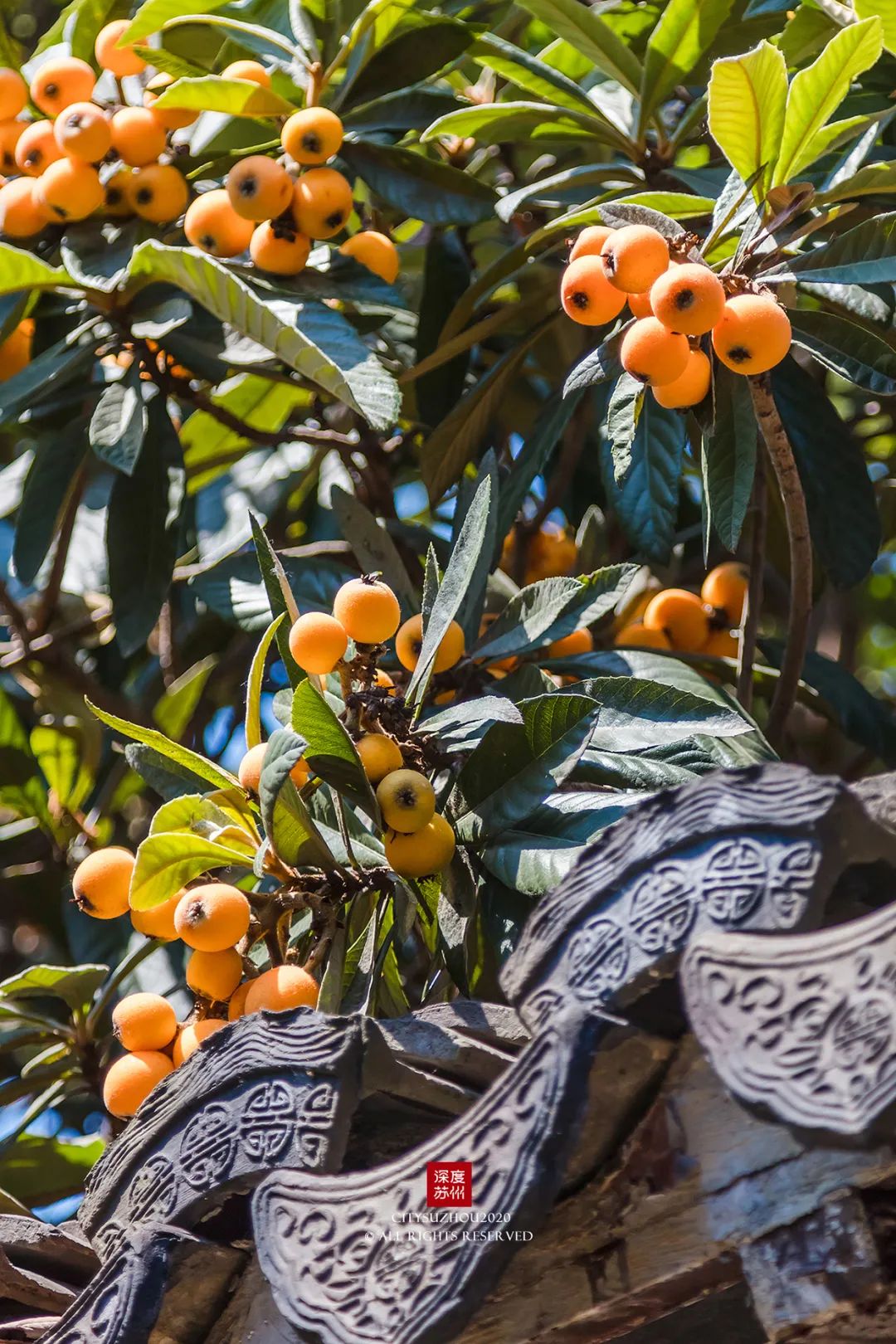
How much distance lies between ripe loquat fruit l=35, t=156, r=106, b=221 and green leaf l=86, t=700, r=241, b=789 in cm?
88

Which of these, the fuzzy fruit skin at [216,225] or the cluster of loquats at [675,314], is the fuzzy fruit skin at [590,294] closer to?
the cluster of loquats at [675,314]

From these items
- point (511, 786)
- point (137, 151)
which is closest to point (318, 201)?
point (137, 151)

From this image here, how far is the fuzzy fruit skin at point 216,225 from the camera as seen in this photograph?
2.05 meters

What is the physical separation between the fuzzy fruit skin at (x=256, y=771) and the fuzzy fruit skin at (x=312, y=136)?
2.95 ft

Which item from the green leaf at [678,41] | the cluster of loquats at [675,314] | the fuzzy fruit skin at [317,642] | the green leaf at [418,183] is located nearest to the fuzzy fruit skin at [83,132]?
the green leaf at [418,183]

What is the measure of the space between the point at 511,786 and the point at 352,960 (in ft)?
0.75

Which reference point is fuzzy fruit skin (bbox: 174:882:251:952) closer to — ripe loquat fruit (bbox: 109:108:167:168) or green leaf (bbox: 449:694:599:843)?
green leaf (bbox: 449:694:599:843)

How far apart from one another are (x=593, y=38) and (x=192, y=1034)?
1.37 m

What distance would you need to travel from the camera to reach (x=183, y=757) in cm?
159

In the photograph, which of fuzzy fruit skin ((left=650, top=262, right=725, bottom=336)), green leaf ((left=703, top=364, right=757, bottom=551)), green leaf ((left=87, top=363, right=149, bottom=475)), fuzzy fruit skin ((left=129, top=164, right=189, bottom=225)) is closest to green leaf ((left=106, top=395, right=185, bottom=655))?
green leaf ((left=87, top=363, right=149, bottom=475))

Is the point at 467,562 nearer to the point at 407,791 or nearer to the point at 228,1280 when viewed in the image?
the point at 407,791

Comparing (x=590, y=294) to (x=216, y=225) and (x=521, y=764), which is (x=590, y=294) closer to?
(x=521, y=764)

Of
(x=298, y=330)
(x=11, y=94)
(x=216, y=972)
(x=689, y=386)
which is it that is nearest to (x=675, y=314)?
(x=689, y=386)

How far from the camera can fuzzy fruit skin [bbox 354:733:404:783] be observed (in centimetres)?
148
